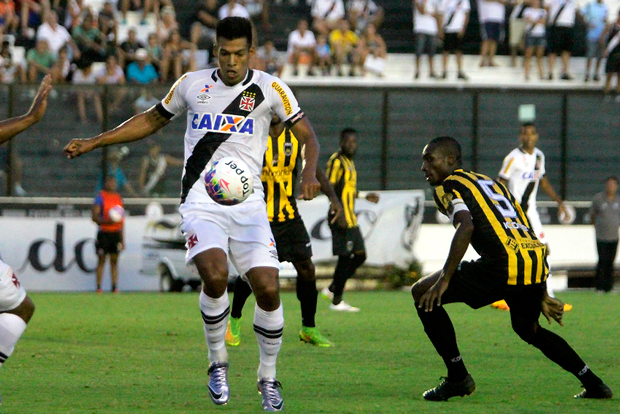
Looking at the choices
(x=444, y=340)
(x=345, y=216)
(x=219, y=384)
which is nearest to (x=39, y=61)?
(x=345, y=216)

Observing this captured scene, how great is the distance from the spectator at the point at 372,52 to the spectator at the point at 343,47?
23 centimetres

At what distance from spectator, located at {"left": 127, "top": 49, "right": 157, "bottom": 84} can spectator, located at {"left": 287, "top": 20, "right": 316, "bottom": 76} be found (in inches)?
118

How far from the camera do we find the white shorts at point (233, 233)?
640cm

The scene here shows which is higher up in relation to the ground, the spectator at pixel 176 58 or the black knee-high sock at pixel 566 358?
the spectator at pixel 176 58

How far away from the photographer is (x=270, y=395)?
20.6 feet

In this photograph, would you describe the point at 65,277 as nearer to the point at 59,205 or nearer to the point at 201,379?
the point at 59,205

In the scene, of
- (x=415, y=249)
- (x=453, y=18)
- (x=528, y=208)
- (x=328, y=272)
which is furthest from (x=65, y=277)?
(x=453, y=18)

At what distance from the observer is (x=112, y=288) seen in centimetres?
1797

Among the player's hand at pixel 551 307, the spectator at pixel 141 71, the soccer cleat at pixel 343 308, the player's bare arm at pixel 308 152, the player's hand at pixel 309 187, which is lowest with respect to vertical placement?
the soccer cleat at pixel 343 308

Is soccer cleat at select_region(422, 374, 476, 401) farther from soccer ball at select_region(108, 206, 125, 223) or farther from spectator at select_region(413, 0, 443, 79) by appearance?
spectator at select_region(413, 0, 443, 79)

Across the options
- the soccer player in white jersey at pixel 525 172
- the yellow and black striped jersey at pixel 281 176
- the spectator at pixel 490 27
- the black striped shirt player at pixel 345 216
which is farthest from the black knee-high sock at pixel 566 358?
the spectator at pixel 490 27

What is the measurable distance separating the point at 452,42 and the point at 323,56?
9.60 ft

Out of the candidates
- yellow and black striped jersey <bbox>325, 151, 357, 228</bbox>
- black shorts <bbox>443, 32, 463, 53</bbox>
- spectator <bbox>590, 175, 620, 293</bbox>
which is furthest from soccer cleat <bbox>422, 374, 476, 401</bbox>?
black shorts <bbox>443, 32, 463, 53</bbox>

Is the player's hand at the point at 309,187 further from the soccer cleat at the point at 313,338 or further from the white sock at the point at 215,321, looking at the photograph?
the soccer cleat at the point at 313,338
